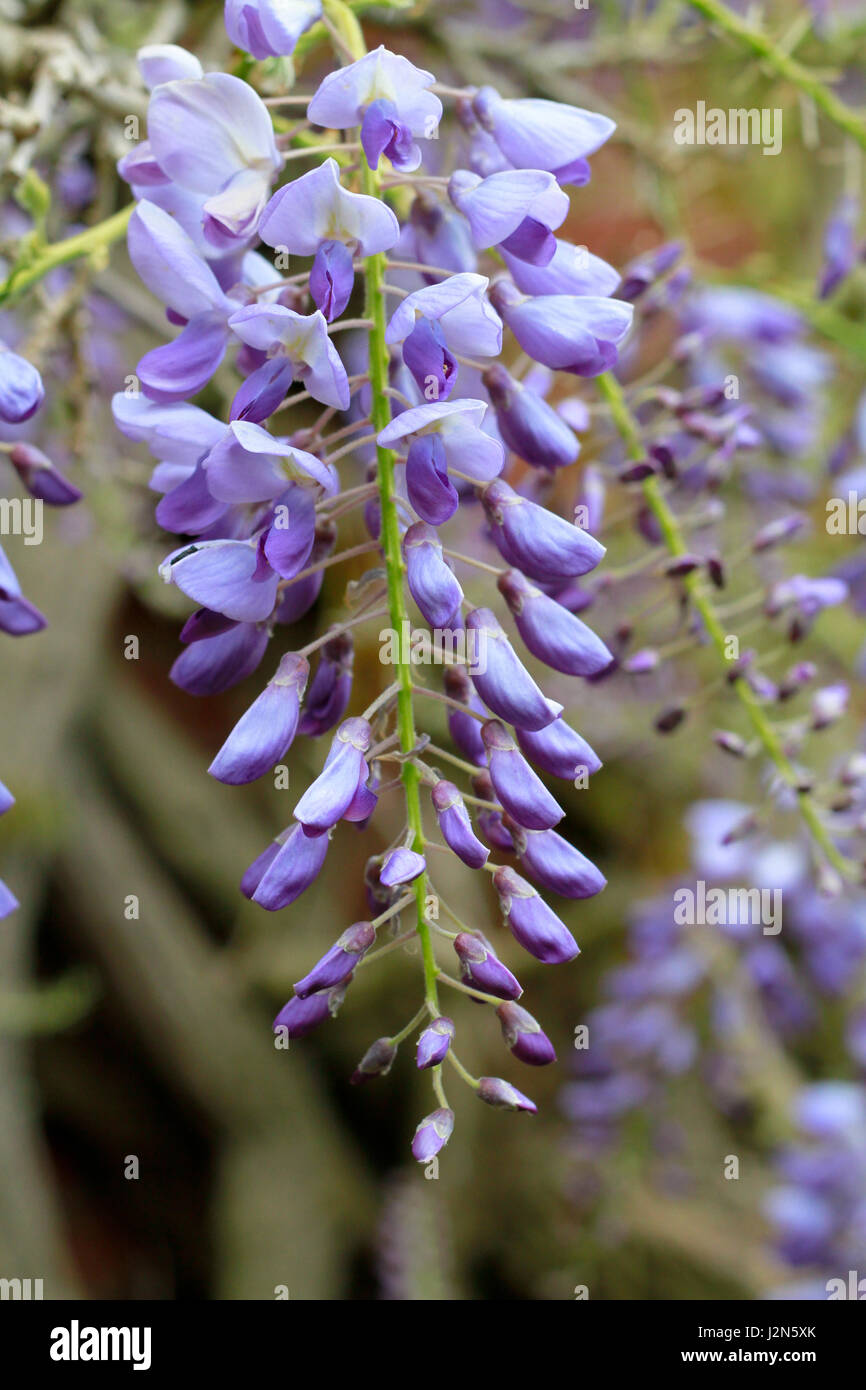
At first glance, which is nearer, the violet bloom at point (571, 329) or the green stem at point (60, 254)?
the violet bloom at point (571, 329)

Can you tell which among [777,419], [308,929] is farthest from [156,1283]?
[777,419]

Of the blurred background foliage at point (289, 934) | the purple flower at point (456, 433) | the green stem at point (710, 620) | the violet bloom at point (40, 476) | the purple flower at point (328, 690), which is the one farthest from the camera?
the blurred background foliage at point (289, 934)

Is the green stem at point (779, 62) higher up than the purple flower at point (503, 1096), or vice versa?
the green stem at point (779, 62)

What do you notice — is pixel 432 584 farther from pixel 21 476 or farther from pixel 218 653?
pixel 21 476

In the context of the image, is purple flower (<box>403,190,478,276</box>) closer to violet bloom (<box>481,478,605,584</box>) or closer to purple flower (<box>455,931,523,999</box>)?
violet bloom (<box>481,478,605,584</box>)

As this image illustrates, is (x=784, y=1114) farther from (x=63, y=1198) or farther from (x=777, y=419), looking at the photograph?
(x=63, y=1198)

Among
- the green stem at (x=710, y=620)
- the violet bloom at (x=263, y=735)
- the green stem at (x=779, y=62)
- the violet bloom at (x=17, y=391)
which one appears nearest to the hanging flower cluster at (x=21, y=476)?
the violet bloom at (x=17, y=391)

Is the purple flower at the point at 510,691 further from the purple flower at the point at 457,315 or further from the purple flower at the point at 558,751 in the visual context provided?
the purple flower at the point at 457,315
